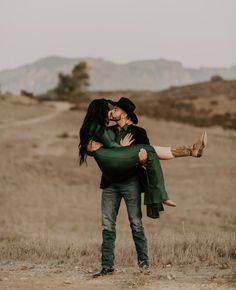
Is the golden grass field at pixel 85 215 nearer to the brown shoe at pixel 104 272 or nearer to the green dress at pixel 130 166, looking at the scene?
the brown shoe at pixel 104 272

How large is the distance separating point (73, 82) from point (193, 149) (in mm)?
73366

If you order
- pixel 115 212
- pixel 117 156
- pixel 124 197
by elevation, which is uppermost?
pixel 117 156

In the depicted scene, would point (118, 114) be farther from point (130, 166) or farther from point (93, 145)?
point (130, 166)

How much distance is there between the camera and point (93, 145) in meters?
6.75

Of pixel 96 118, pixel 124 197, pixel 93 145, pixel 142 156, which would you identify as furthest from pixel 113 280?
pixel 96 118

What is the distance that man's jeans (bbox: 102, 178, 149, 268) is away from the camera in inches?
265

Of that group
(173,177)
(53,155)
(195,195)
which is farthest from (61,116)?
(195,195)

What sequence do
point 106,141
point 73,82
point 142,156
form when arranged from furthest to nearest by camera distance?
point 73,82 < point 106,141 < point 142,156

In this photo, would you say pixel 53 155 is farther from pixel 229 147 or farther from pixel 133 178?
pixel 133 178

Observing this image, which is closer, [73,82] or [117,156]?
[117,156]

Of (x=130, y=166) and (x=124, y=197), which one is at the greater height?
(x=130, y=166)

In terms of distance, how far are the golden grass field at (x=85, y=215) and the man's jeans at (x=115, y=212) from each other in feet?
0.87

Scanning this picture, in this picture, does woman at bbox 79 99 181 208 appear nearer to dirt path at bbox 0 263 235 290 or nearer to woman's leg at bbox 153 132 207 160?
woman's leg at bbox 153 132 207 160

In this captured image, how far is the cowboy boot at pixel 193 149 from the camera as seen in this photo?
652cm
